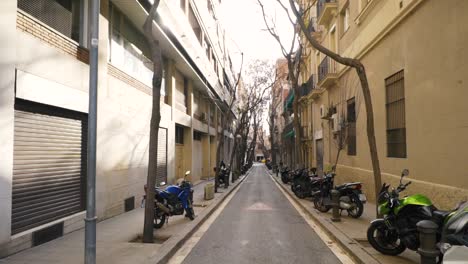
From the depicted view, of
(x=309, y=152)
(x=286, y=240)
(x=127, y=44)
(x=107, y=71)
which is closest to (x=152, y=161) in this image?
(x=286, y=240)

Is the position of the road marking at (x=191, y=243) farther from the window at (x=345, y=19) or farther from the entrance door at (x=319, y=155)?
the entrance door at (x=319, y=155)

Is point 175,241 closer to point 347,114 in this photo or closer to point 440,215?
point 440,215

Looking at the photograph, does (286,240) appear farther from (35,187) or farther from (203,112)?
(203,112)

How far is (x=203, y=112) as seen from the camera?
28.8 meters

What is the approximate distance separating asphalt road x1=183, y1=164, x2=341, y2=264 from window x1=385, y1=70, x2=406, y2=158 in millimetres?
3510

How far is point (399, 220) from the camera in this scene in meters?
6.08

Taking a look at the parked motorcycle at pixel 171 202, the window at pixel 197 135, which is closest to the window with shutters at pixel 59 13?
the parked motorcycle at pixel 171 202

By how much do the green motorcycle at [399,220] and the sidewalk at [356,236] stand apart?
20 centimetres

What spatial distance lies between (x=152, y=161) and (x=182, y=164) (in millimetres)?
15058

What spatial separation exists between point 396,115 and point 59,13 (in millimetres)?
9365

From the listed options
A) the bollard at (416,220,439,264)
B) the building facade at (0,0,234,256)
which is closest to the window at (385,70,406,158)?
the bollard at (416,220,439,264)

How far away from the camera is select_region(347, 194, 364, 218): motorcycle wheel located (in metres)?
10.4

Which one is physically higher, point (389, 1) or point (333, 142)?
point (389, 1)

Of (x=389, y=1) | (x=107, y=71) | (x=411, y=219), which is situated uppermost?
(x=389, y=1)
